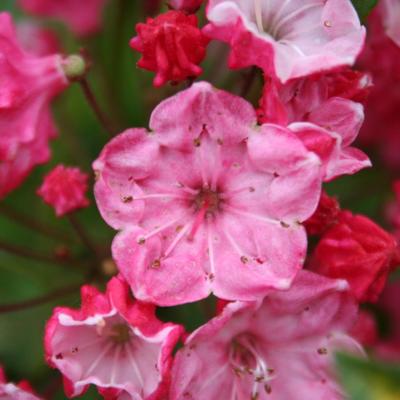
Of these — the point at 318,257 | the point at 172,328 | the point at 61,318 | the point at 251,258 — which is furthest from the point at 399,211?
the point at 61,318

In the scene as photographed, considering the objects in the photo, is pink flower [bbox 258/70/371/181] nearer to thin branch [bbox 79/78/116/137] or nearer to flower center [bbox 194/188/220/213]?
flower center [bbox 194/188/220/213]

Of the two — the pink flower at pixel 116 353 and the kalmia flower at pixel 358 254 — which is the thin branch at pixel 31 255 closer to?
the pink flower at pixel 116 353

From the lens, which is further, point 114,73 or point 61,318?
point 114,73

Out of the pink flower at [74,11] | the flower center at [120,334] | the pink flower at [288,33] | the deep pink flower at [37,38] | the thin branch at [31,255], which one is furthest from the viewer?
the deep pink flower at [37,38]

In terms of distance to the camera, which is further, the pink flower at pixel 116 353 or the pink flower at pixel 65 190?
the pink flower at pixel 65 190

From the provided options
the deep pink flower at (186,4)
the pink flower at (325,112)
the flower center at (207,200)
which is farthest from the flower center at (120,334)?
the deep pink flower at (186,4)

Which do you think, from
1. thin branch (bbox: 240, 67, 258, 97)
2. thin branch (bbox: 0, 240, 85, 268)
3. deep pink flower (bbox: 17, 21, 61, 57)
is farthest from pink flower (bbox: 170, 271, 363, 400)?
deep pink flower (bbox: 17, 21, 61, 57)

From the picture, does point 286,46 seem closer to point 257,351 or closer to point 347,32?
point 347,32

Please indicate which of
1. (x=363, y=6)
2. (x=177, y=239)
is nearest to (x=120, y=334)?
(x=177, y=239)
